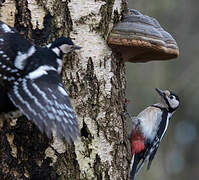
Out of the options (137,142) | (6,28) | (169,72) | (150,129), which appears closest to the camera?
(6,28)

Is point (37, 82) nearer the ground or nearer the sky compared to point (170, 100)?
nearer the sky

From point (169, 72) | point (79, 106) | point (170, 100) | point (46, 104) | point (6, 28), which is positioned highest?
point (6, 28)

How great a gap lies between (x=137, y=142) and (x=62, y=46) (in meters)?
2.17

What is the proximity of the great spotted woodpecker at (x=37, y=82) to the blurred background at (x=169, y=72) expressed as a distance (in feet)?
20.6

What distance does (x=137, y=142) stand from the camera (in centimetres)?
499

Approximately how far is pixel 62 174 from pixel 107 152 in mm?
344

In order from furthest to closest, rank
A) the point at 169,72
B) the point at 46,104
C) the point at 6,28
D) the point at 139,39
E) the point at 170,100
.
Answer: the point at 169,72 < the point at 170,100 < the point at 139,39 < the point at 6,28 < the point at 46,104

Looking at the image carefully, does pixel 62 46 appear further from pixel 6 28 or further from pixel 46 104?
pixel 46 104

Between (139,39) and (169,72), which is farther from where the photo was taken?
(169,72)

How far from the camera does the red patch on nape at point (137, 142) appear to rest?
4898 millimetres

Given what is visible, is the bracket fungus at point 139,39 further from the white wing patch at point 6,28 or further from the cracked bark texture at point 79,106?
the white wing patch at point 6,28

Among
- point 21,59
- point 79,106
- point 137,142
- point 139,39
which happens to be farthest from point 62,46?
point 137,142

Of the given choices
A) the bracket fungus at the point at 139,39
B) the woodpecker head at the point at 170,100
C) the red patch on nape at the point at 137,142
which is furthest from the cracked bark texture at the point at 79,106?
the woodpecker head at the point at 170,100

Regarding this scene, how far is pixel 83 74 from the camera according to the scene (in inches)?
128
